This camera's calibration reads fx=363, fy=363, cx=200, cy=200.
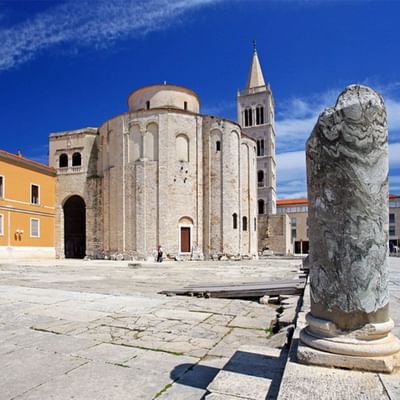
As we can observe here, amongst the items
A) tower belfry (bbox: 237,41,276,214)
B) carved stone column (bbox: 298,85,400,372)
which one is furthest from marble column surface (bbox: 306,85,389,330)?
tower belfry (bbox: 237,41,276,214)

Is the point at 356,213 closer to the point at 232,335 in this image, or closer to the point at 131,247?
the point at 232,335

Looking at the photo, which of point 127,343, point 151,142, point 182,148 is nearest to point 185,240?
point 182,148

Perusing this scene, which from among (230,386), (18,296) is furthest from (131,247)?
(230,386)

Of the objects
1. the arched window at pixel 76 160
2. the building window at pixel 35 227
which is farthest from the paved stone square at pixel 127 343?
the arched window at pixel 76 160

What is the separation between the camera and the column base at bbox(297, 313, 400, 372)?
2.32 m

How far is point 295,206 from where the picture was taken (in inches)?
2542

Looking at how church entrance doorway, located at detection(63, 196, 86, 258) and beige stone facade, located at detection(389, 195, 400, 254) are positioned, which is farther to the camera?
beige stone facade, located at detection(389, 195, 400, 254)

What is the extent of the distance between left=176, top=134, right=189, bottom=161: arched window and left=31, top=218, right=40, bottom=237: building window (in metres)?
12.5

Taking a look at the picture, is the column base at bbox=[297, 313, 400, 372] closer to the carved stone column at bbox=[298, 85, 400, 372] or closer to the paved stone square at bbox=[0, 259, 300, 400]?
the carved stone column at bbox=[298, 85, 400, 372]

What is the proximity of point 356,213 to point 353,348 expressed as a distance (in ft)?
2.92

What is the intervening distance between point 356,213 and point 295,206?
64.1 meters

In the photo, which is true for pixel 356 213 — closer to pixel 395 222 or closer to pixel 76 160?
pixel 76 160

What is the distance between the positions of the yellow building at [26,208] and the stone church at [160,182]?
1157mm

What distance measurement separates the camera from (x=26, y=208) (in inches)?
1119
